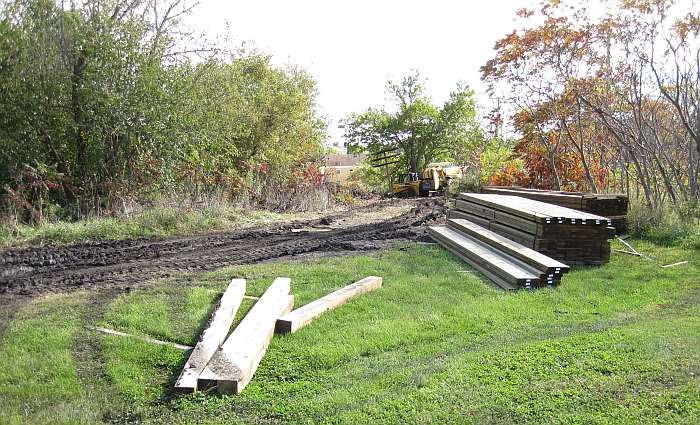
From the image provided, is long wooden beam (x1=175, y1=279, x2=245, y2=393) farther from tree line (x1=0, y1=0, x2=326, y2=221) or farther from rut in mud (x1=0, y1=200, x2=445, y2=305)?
tree line (x1=0, y1=0, x2=326, y2=221)

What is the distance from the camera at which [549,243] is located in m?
8.42

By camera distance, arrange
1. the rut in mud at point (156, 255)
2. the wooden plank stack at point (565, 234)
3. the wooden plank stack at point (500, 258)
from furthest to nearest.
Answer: the wooden plank stack at point (565, 234)
the rut in mud at point (156, 255)
the wooden plank stack at point (500, 258)

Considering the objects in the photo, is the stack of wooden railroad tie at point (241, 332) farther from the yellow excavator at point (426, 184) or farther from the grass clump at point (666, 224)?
the yellow excavator at point (426, 184)

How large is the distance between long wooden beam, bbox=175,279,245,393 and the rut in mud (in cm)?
177

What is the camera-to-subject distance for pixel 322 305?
6.06 m

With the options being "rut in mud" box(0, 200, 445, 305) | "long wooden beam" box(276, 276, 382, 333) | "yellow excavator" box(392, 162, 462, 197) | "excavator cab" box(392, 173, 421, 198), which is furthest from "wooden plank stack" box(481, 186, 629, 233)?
"excavator cab" box(392, 173, 421, 198)

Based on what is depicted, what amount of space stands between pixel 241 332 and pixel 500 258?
14.7 feet

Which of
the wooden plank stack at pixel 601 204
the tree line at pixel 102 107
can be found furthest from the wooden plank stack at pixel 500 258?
the tree line at pixel 102 107

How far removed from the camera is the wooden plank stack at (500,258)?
282 inches

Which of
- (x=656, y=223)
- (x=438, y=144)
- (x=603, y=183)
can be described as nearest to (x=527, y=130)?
(x=603, y=183)

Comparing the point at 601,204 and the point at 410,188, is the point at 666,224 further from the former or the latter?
the point at 410,188

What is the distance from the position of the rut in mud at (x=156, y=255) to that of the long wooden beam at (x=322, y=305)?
247 centimetres

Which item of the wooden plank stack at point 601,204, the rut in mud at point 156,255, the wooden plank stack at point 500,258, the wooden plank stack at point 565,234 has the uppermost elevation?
the wooden plank stack at point 601,204

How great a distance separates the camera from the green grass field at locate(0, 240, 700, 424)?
3.80 m
